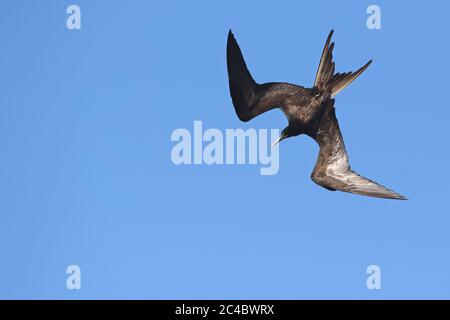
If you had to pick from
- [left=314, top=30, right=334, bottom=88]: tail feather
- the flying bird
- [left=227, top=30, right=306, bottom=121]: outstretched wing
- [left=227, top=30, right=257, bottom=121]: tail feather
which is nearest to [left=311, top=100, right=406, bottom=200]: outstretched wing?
the flying bird

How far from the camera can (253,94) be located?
22.1 m

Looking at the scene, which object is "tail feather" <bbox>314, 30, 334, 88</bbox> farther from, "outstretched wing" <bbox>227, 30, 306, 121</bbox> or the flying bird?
"outstretched wing" <bbox>227, 30, 306, 121</bbox>

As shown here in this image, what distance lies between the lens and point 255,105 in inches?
870

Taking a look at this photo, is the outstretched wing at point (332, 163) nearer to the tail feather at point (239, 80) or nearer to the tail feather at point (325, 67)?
the tail feather at point (325, 67)

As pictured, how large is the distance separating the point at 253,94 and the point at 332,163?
2566mm

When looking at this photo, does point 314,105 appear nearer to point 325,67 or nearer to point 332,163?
point 325,67

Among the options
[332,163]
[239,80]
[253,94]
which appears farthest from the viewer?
[253,94]

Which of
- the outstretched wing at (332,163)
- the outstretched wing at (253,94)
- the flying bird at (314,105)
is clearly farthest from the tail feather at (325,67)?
the outstretched wing at (253,94)

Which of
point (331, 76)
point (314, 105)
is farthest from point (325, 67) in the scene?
point (314, 105)

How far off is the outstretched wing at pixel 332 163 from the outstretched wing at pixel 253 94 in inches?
41.0

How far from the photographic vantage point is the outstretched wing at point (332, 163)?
20.7 metres
